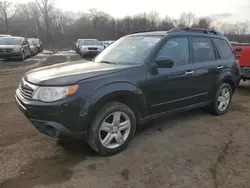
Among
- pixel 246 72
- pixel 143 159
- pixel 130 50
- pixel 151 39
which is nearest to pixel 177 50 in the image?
pixel 151 39

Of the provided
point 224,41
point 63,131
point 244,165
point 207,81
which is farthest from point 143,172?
point 224,41

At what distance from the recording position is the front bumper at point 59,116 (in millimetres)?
3107

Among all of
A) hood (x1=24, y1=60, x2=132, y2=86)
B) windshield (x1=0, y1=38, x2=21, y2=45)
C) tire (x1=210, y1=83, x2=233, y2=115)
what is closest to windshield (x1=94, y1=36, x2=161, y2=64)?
hood (x1=24, y1=60, x2=132, y2=86)

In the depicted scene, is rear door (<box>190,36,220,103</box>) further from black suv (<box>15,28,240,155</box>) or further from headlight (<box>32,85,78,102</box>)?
headlight (<box>32,85,78,102</box>)

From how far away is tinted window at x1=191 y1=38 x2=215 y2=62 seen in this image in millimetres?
4732

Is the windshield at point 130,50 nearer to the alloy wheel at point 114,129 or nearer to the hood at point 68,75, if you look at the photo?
the hood at point 68,75

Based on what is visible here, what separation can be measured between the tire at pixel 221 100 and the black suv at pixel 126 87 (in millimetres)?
22

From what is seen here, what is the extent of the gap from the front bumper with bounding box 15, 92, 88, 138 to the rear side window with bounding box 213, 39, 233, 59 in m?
3.43

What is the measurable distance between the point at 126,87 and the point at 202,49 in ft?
6.94

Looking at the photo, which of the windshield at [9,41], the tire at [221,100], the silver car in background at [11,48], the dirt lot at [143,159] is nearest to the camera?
the dirt lot at [143,159]

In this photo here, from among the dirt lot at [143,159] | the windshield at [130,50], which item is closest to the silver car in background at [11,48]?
the dirt lot at [143,159]

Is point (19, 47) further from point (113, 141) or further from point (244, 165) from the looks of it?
point (244, 165)

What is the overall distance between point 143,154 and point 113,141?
0.47 metres

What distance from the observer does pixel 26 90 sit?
3.46 m
